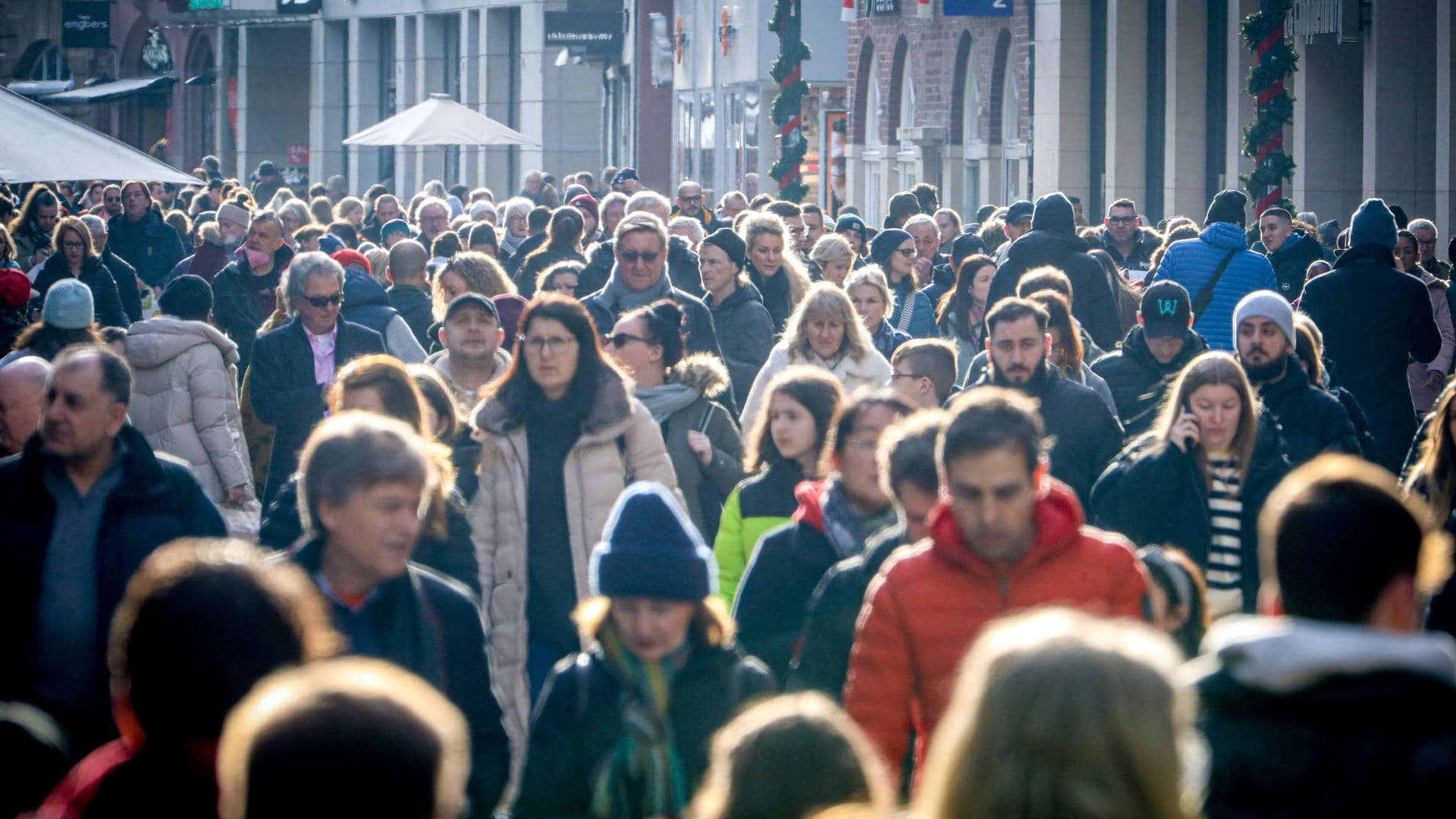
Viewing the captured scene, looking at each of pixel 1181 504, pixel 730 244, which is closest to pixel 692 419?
pixel 1181 504

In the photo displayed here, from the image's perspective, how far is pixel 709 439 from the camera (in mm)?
7215

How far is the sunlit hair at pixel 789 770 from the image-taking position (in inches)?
104

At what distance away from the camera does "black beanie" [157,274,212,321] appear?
28.9 ft

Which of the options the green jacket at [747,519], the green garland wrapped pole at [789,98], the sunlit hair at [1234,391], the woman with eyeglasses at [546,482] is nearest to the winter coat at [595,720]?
the green jacket at [747,519]

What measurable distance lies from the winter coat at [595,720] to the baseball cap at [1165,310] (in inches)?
184

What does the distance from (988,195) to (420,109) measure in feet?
25.6

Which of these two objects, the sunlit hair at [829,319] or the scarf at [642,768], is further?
the sunlit hair at [829,319]

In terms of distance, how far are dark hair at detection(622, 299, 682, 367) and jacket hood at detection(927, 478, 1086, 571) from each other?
3551 millimetres

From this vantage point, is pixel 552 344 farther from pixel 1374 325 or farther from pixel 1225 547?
pixel 1374 325

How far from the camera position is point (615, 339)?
24.5 ft

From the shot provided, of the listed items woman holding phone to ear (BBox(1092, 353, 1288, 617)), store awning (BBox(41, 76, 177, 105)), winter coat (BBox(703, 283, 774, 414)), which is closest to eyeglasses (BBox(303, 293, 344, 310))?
winter coat (BBox(703, 283, 774, 414))

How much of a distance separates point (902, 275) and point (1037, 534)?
331 inches

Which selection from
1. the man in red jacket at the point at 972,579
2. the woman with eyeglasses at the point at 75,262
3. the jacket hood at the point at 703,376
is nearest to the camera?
the man in red jacket at the point at 972,579

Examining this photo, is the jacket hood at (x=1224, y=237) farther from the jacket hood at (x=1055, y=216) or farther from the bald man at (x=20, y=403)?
the bald man at (x=20, y=403)
